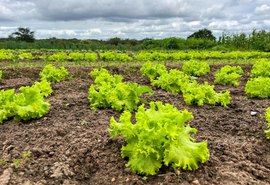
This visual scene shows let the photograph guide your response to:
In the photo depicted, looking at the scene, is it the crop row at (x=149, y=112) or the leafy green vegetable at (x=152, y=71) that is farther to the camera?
the leafy green vegetable at (x=152, y=71)

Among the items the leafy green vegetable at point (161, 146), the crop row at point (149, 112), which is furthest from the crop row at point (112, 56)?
the leafy green vegetable at point (161, 146)

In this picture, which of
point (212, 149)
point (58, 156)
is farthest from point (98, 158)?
point (212, 149)

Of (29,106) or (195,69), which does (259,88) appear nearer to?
(195,69)

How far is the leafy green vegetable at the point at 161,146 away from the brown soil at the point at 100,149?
11 centimetres

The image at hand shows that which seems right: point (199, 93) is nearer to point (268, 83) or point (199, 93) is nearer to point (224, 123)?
point (224, 123)

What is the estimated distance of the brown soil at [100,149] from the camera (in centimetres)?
418

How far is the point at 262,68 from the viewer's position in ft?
42.9

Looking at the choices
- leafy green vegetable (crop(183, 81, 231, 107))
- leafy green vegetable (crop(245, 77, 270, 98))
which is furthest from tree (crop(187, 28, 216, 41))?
leafy green vegetable (crop(183, 81, 231, 107))

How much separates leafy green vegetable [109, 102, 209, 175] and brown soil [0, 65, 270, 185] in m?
0.11

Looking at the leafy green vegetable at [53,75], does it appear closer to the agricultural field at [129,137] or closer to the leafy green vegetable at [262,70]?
the agricultural field at [129,137]

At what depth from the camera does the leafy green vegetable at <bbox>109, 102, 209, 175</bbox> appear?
4078 millimetres

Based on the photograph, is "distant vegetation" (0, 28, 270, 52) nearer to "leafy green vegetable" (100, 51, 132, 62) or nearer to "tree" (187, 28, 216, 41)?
"tree" (187, 28, 216, 41)

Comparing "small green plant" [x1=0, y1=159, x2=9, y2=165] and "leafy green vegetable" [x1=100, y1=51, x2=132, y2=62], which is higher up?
"small green plant" [x1=0, y1=159, x2=9, y2=165]

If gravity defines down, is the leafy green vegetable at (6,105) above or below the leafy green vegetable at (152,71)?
above
